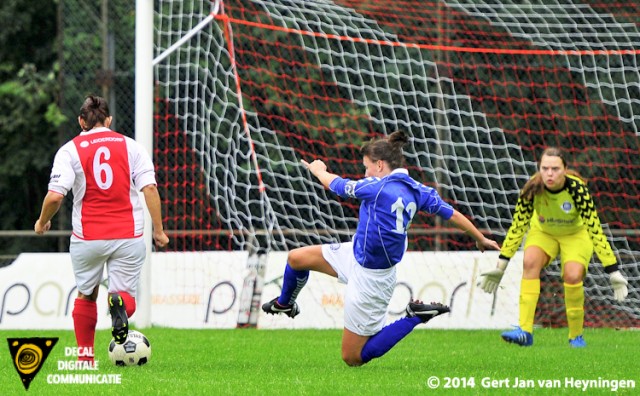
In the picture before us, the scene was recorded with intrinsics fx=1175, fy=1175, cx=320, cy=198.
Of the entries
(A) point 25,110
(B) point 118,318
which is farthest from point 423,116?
(A) point 25,110

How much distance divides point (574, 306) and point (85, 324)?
436 centimetres

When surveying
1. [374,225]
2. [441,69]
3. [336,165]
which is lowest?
[336,165]


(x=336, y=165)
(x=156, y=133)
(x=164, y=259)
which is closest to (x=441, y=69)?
(x=336, y=165)

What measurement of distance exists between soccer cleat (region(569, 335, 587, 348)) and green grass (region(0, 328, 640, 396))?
3.0 inches

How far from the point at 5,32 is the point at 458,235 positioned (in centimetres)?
955

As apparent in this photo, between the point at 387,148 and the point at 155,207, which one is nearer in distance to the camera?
the point at 387,148

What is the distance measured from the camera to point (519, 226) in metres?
9.94

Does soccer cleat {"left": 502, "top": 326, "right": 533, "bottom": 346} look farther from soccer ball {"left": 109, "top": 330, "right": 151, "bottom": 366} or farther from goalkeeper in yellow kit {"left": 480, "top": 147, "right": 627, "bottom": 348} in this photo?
soccer ball {"left": 109, "top": 330, "right": 151, "bottom": 366}


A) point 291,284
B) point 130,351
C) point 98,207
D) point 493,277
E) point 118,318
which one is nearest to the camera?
point 118,318

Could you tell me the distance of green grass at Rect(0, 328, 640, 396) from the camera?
6453 mm

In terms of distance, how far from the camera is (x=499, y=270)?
32.6 ft

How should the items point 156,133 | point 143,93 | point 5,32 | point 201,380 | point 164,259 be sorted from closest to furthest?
1. point 201,380
2. point 143,93
3. point 164,259
4. point 156,133
5. point 5,32

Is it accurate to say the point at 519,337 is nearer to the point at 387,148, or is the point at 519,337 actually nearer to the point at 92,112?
the point at 387,148

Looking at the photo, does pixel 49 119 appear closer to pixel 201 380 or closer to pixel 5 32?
pixel 5 32
